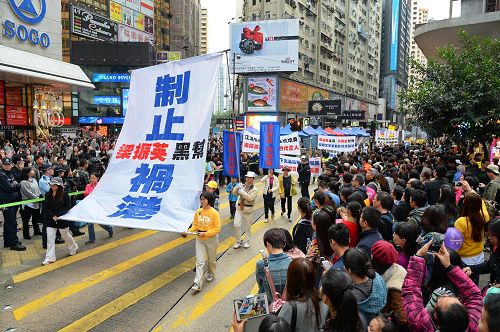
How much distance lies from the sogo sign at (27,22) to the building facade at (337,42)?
34304mm

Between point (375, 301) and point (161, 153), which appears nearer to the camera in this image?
point (375, 301)

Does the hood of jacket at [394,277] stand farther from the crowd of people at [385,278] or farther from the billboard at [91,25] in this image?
the billboard at [91,25]

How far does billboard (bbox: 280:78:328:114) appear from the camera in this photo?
47.3 metres

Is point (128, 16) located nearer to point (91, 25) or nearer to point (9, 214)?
point (91, 25)

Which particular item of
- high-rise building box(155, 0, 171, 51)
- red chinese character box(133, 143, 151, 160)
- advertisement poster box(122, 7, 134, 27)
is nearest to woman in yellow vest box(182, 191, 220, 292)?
red chinese character box(133, 143, 151, 160)

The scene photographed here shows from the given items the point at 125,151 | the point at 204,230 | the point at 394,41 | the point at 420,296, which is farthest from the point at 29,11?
the point at 394,41

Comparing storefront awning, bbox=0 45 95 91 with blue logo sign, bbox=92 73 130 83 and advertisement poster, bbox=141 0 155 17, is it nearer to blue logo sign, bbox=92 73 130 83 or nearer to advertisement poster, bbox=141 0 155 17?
blue logo sign, bbox=92 73 130 83

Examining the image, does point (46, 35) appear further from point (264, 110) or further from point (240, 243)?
point (264, 110)

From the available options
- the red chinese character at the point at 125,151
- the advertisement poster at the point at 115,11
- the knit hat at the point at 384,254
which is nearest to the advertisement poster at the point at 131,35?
the advertisement poster at the point at 115,11

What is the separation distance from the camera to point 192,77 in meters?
6.43

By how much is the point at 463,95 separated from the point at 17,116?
67.7 ft

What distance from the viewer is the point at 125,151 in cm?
721

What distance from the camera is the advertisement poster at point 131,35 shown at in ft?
197

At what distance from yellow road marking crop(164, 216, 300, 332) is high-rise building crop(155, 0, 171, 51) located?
7249cm
